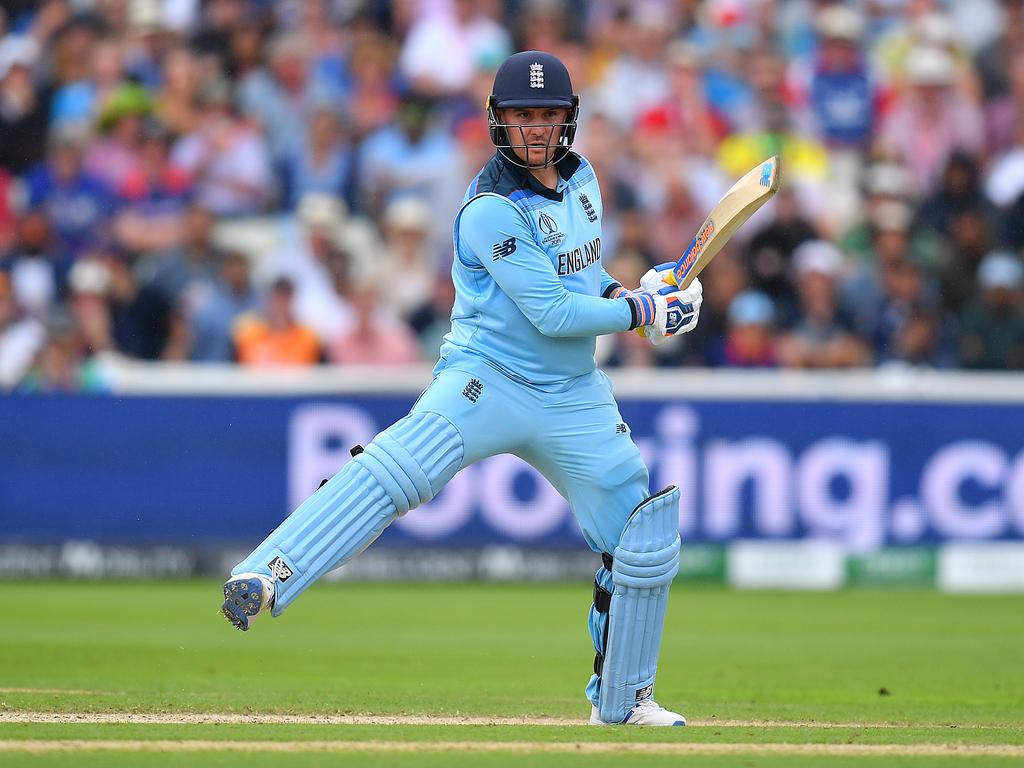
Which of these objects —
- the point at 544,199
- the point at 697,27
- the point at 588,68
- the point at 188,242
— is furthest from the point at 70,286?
the point at 544,199

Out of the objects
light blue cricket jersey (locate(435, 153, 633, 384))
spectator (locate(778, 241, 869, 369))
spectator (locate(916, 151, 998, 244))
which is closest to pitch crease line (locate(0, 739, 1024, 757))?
light blue cricket jersey (locate(435, 153, 633, 384))

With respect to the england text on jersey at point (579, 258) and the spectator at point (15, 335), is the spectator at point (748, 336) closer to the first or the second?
the spectator at point (15, 335)

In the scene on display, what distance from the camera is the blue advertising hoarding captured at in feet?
35.1

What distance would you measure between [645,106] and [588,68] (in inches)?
27.7

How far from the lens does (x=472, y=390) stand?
213 inches

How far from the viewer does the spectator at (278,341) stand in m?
11.2

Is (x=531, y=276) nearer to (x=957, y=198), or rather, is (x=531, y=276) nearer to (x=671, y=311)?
(x=671, y=311)

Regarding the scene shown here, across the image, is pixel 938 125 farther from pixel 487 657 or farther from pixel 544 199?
pixel 544 199

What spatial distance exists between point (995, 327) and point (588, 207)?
251 inches

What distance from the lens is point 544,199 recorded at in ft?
17.9

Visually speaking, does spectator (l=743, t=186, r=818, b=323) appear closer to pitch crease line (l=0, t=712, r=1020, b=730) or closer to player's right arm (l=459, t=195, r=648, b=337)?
pitch crease line (l=0, t=712, r=1020, b=730)

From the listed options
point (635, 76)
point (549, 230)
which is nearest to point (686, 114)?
point (635, 76)

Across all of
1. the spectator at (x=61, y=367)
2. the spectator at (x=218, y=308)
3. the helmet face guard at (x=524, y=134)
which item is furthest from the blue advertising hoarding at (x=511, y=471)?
the helmet face guard at (x=524, y=134)

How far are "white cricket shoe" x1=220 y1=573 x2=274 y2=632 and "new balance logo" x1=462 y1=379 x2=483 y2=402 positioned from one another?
854 millimetres
